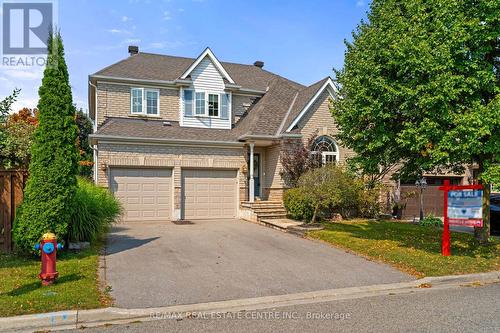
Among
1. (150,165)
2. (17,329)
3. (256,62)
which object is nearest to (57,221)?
(17,329)

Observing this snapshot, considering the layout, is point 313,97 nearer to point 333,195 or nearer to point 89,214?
point 333,195

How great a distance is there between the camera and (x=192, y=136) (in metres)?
18.8

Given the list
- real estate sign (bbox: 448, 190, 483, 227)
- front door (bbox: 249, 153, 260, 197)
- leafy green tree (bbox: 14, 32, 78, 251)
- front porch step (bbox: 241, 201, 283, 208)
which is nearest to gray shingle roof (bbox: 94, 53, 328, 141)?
front door (bbox: 249, 153, 260, 197)

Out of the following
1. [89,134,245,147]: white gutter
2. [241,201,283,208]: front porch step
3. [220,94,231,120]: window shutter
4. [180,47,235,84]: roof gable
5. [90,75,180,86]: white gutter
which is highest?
[180,47,235,84]: roof gable

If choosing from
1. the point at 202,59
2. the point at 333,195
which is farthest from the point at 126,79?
the point at 333,195

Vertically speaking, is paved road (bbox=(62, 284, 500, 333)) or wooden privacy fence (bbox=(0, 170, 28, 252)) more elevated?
wooden privacy fence (bbox=(0, 170, 28, 252))

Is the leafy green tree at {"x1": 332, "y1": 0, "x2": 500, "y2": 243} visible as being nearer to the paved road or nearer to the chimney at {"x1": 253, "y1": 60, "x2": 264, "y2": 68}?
the paved road

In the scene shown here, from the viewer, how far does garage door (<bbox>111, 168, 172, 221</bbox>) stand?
1739 cm

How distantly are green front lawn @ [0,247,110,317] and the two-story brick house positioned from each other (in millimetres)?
8612

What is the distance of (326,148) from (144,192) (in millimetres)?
9235

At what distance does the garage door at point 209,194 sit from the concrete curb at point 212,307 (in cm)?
1212

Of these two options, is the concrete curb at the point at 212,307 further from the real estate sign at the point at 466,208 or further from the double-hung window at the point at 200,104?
the double-hung window at the point at 200,104

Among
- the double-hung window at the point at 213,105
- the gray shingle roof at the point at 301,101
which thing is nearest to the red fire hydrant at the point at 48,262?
the gray shingle roof at the point at 301,101

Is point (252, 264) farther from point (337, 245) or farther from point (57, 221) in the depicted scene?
point (57, 221)
